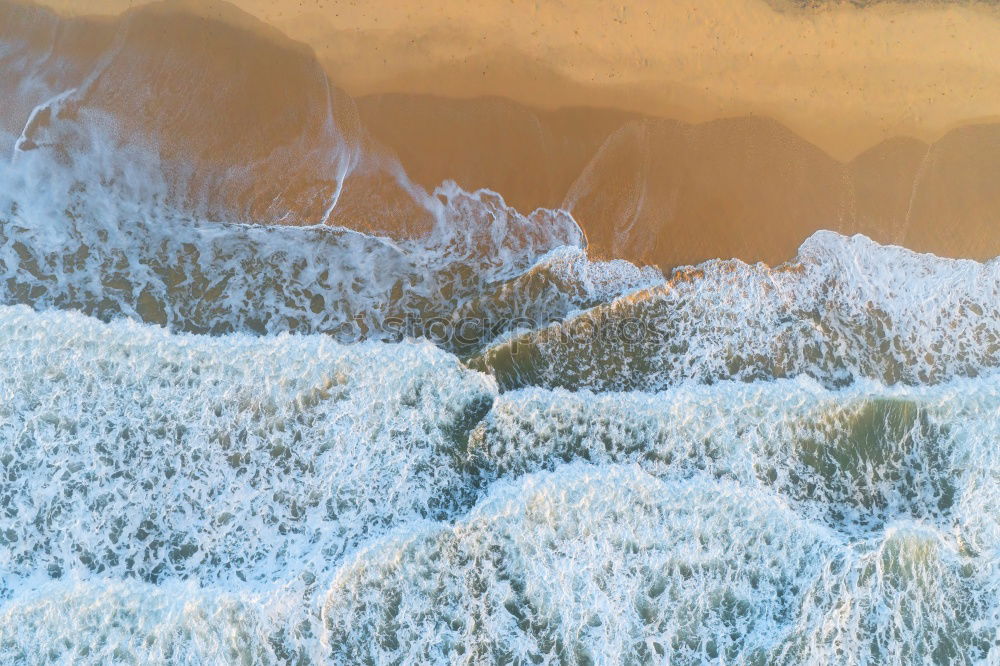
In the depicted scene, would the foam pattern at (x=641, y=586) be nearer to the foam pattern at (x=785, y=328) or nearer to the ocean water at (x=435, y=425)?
the ocean water at (x=435, y=425)

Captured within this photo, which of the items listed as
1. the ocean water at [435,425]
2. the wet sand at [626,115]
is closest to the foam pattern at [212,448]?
the ocean water at [435,425]

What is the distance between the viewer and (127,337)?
5316 millimetres

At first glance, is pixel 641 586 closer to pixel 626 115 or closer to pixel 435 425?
pixel 435 425

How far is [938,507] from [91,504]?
7418 millimetres

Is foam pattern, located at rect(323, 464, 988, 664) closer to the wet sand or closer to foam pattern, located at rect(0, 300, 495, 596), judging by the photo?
foam pattern, located at rect(0, 300, 495, 596)

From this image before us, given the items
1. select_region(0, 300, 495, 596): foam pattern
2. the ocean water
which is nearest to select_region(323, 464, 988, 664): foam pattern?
the ocean water

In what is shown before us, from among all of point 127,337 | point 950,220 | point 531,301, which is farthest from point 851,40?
point 127,337

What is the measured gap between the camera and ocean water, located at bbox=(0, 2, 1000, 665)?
197 inches

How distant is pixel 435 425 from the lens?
5.35m

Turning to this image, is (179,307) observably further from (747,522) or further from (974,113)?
(974,113)

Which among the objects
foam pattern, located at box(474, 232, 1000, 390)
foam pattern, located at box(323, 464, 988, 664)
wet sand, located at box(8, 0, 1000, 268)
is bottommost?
foam pattern, located at box(323, 464, 988, 664)

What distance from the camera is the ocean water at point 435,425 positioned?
501 cm

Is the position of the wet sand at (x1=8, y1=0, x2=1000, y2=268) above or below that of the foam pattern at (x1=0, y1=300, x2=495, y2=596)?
above

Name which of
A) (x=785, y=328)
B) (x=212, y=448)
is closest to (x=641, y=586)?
(x=785, y=328)
